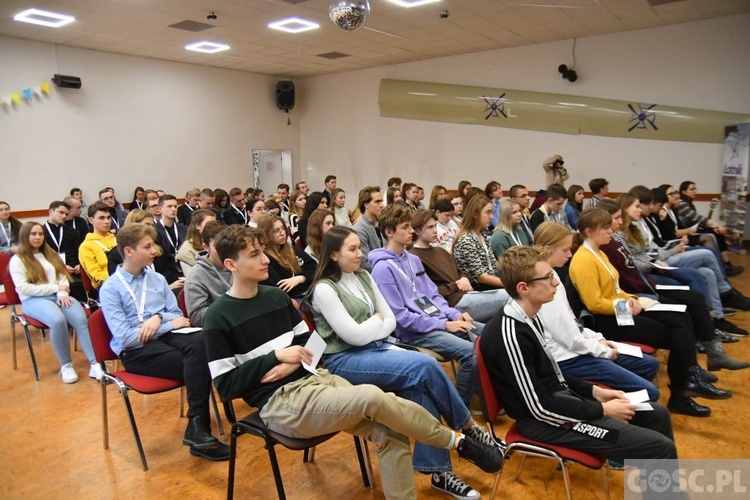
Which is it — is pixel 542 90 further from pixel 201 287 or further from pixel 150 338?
pixel 150 338

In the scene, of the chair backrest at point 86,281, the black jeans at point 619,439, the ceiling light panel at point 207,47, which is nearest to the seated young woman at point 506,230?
the black jeans at point 619,439

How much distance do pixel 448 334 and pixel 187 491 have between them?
152cm

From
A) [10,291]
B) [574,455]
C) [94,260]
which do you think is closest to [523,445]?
[574,455]

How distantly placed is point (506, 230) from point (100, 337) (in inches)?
116

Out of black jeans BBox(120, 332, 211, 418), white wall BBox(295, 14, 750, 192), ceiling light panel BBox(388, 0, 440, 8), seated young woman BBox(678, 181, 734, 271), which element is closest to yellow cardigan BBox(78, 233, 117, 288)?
black jeans BBox(120, 332, 211, 418)

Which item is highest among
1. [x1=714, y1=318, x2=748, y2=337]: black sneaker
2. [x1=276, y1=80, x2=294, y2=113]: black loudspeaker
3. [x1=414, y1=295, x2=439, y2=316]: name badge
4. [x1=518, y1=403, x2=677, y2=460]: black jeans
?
[x1=276, y1=80, x2=294, y2=113]: black loudspeaker

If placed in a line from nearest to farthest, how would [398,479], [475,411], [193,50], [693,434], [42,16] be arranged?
[398,479] → [693,434] → [475,411] → [42,16] → [193,50]

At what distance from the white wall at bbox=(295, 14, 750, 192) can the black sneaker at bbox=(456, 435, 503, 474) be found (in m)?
7.70

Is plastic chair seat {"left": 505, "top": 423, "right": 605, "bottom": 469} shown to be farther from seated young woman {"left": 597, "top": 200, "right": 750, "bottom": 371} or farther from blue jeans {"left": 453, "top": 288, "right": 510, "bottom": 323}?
seated young woman {"left": 597, "top": 200, "right": 750, "bottom": 371}

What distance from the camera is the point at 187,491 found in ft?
7.84

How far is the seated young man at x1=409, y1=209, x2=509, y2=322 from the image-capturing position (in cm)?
339

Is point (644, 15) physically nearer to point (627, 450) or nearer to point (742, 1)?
point (742, 1)

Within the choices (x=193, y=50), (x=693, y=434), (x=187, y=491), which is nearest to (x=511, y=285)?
(x=693, y=434)

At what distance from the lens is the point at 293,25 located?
7.69m
